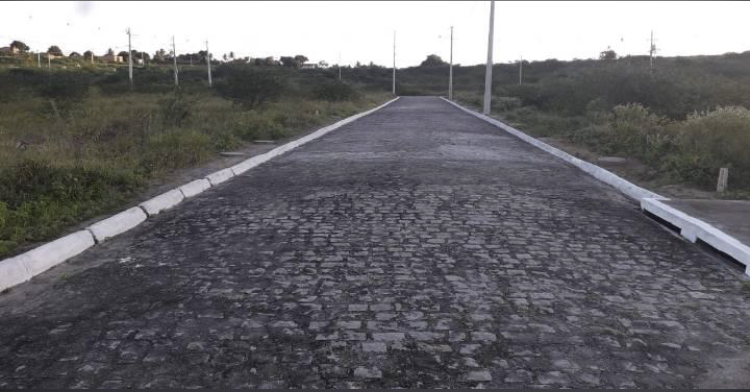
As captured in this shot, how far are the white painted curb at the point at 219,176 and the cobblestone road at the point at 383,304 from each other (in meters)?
1.71

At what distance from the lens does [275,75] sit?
27078 mm

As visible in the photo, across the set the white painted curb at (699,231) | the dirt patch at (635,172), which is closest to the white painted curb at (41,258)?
the white painted curb at (699,231)

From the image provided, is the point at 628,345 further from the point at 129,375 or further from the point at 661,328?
the point at 129,375

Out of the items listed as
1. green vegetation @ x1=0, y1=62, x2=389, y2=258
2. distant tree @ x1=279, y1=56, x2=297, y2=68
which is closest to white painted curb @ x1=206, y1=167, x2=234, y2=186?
green vegetation @ x1=0, y1=62, x2=389, y2=258

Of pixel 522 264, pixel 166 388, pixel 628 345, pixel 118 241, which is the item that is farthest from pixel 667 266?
pixel 118 241

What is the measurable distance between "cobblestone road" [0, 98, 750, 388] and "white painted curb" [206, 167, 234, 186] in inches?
67.2

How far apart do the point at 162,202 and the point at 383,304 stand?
14.5 feet

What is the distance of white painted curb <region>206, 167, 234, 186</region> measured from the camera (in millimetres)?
9211

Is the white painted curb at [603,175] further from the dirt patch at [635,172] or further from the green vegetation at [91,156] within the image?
the green vegetation at [91,156]

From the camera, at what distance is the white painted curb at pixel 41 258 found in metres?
4.47

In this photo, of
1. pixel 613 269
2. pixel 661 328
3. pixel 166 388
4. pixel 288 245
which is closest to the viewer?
pixel 166 388

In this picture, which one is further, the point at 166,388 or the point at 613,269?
the point at 613,269

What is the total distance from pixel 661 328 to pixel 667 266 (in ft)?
5.30

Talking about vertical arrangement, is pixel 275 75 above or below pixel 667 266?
above
